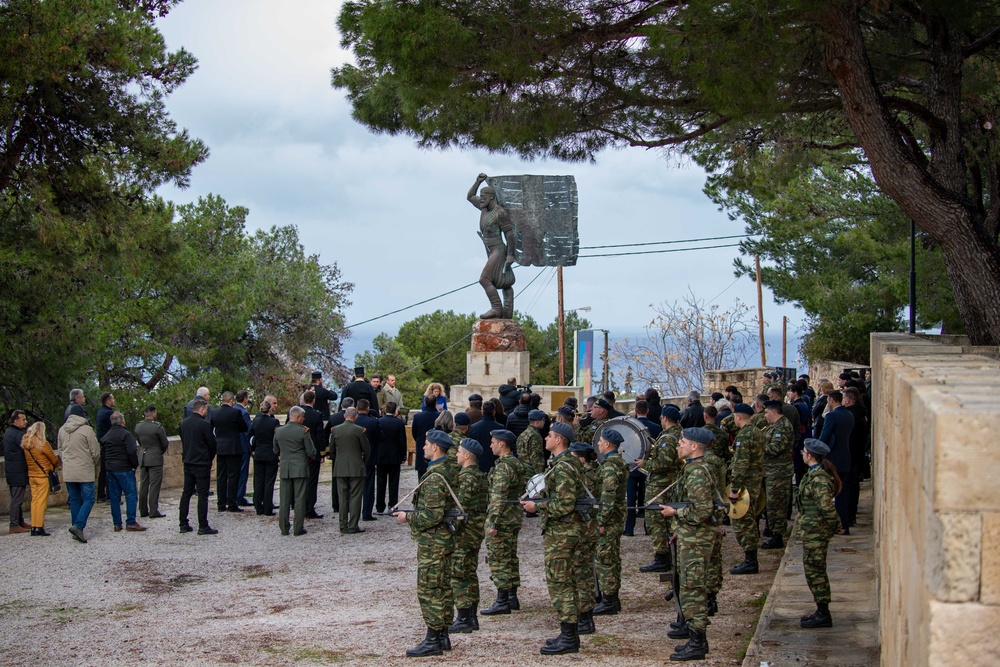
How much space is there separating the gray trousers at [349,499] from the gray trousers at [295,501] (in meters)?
0.42

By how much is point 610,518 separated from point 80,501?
668 cm

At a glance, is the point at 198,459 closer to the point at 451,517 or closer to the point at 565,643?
the point at 451,517

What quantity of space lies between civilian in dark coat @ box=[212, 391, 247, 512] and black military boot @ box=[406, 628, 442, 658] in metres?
6.16

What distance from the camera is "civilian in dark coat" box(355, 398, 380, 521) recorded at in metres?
12.7

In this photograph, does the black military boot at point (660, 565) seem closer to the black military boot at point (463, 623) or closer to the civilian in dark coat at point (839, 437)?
the civilian in dark coat at point (839, 437)

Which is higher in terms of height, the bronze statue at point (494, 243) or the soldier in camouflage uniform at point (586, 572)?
the bronze statue at point (494, 243)

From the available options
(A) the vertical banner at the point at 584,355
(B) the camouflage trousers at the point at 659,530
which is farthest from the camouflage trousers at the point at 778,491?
(A) the vertical banner at the point at 584,355

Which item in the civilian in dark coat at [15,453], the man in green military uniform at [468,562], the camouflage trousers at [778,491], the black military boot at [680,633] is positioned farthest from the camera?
the civilian in dark coat at [15,453]

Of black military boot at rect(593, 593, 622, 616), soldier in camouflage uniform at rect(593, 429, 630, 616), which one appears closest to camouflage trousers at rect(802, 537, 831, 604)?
soldier in camouflage uniform at rect(593, 429, 630, 616)

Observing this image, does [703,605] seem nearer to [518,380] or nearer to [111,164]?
[111,164]

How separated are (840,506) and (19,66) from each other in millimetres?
9944

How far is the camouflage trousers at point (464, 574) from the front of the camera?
8086 mm

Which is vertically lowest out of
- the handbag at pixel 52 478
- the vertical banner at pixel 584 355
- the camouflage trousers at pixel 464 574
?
the camouflage trousers at pixel 464 574

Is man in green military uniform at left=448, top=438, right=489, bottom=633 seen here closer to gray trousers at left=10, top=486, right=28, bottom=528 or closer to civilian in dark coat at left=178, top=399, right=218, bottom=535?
civilian in dark coat at left=178, top=399, right=218, bottom=535
